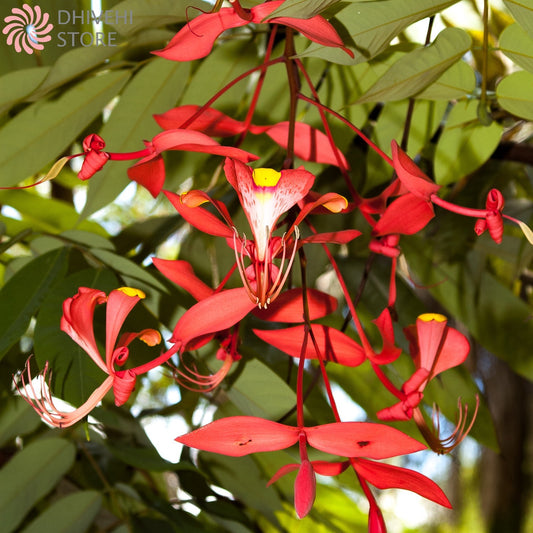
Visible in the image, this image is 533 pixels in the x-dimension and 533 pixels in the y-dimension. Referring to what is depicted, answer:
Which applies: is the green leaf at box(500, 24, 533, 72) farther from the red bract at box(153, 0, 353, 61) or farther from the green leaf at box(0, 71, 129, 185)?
the green leaf at box(0, 71, 129, 185)

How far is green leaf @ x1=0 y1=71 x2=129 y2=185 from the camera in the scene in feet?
1.47

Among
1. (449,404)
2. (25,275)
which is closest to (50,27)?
A: (25,275)

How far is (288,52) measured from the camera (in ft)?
1.02

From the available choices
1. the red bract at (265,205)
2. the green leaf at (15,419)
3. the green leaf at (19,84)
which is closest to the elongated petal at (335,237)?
the red bract at (265,205)

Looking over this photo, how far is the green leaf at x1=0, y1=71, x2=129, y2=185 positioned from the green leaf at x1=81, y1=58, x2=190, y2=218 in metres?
0.02

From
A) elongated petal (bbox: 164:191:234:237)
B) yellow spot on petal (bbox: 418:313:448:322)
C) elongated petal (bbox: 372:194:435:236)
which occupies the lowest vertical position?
yellow spot on petal (bbox: 418:313:448:322)

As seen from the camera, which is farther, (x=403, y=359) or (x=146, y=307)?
(x=403, y=359)

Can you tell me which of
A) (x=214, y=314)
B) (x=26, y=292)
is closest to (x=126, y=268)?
(x=26, y=292)

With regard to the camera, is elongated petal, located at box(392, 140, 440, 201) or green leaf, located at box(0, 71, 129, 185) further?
green leaf, located at box(0, 71, 129, 185)

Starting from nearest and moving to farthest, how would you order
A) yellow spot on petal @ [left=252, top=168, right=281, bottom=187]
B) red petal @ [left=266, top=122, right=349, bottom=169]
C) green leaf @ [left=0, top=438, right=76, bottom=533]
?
yellow spot on petal @ [left=252, top=168, right=281, bottom=187] → red petal @ [left=266, top=122, right=349, bottom=169] → green leaf @ [left=0, top=438, right=76, bottom=533]

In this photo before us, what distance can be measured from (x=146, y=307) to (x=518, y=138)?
40 cm

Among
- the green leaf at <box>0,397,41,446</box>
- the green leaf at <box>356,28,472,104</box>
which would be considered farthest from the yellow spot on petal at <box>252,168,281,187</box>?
the green leaf at <box>0,397,41,446</box>

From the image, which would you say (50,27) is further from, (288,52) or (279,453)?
(279,453)

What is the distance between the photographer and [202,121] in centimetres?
32
